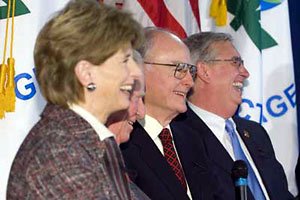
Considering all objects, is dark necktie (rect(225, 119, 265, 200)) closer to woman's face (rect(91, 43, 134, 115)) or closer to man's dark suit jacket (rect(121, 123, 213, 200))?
man's dark suit jacket (rect(121, 123, 213, 200))

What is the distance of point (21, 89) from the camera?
2889 mm

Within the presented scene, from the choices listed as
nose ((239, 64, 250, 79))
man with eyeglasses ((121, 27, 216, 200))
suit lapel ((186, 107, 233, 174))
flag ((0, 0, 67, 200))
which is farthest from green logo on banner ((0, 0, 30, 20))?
nose ((239, 64, 250, 79))

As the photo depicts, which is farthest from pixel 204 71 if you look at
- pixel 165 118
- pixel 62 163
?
pixel 62 163

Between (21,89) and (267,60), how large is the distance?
139 cm

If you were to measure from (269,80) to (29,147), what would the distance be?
2355 millimetres

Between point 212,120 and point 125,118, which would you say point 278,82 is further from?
point 125,118

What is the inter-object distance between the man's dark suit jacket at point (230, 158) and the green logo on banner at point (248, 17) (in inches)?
19.5

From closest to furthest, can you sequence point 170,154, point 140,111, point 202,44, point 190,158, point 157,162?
point 140,111, point 157,162, point 170,154, point 190,158, point 202,44

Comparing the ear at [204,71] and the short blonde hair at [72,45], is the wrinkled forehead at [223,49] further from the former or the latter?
the short blonde hair at [72,45]

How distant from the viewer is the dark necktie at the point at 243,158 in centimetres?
312

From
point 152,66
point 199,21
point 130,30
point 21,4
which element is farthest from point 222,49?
point 130,30

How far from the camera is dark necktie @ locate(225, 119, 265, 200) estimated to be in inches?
123

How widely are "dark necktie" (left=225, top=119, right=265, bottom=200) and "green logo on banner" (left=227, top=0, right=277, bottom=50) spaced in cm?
60

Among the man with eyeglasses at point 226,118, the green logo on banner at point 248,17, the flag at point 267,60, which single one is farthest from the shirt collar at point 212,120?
the green logo on banner at point 248,17
